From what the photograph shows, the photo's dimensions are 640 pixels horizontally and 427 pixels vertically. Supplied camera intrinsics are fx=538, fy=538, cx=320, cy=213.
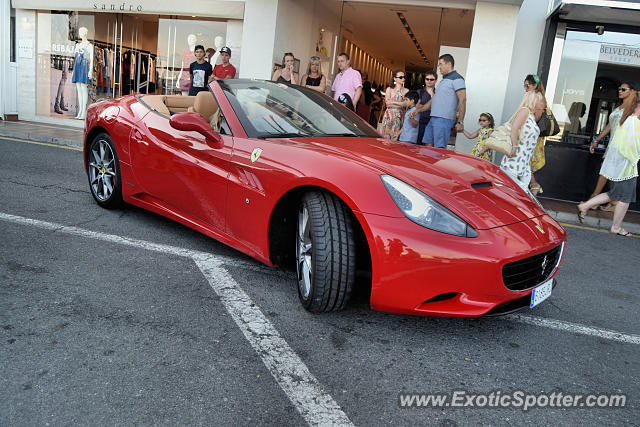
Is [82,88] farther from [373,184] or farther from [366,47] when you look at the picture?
[373,184]

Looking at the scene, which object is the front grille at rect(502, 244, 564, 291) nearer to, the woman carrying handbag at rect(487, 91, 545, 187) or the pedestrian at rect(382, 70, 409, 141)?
the woman carrying handbag at rect(487, 91, 545, 187)

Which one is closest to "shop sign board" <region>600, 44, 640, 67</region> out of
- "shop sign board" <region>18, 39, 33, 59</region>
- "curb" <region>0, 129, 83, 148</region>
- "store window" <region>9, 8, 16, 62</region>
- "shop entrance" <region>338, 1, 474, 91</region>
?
"shop entrance" <region>338, 1, 474, 91</region>

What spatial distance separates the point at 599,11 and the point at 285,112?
7.21m

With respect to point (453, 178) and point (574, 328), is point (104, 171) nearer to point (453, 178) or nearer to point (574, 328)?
point (453, 178)

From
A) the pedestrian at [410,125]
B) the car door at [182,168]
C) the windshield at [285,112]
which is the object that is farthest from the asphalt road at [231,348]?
the pedestrian at [410,125]

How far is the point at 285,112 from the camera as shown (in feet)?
12.1

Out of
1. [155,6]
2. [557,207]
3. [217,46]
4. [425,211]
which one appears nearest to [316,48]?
[217,46]

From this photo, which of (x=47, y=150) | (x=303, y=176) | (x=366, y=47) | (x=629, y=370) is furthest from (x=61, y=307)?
(x=366, y=47)

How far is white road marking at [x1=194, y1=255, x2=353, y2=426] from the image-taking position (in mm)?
2062

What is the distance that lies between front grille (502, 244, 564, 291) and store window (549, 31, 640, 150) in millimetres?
7530

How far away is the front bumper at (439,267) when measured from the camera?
2475 millimetres

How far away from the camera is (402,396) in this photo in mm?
2215

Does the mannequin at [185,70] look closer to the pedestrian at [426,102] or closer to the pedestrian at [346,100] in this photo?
the pedestrian at [346,100]

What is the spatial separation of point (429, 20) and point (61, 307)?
38.9 feet
